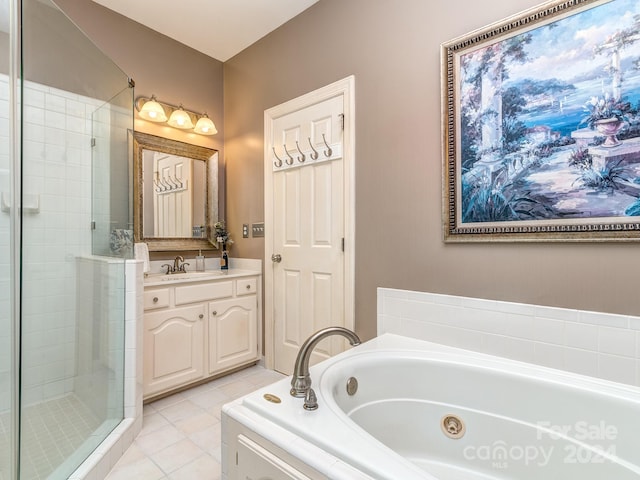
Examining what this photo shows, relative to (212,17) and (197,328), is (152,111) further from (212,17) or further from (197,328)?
(197,328)

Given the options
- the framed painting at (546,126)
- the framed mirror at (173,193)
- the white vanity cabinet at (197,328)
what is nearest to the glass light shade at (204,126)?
the framed mirror at (173,193)

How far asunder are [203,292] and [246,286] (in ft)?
1.20

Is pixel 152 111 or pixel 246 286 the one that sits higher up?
pixel 152 111

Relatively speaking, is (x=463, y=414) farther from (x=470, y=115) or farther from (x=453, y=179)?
(x=470, y=115)

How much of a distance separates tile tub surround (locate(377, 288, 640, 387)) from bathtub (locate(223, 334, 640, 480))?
0.22 feet

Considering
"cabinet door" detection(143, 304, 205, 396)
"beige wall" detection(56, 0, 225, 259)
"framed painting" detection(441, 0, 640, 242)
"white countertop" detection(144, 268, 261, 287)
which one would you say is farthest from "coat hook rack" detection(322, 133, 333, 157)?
"cabinet door" detection(143, 304, 205, 396)

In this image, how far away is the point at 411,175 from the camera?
173cm

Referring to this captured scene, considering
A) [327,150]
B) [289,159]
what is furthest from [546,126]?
[289,159]

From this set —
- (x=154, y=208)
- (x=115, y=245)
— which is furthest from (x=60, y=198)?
(x=154, y=208)

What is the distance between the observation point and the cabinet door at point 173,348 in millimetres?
1984

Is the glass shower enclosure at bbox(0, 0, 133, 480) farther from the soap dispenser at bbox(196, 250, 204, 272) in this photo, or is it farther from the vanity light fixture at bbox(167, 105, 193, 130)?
the soap dispenser at bbox(196, 250, 204, 272)

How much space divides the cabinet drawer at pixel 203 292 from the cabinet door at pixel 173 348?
58mm

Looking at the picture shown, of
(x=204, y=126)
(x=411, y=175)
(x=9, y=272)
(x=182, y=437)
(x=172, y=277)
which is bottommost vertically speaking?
(x=182, y=437)

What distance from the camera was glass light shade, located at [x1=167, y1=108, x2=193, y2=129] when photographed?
8.32 ft
